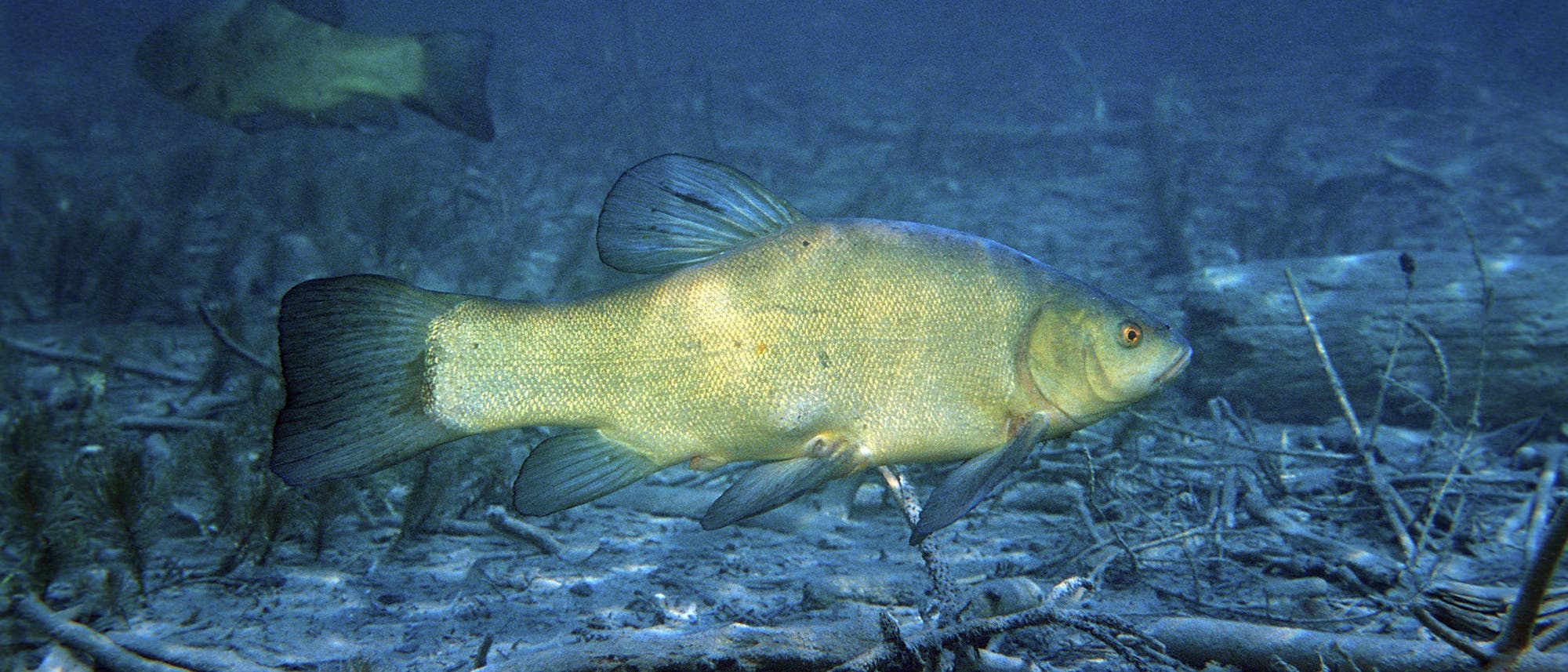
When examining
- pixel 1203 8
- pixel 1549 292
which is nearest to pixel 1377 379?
pixel 1549 292

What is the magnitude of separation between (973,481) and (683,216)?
114 centimetres

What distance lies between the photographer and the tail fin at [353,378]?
5.94 ft

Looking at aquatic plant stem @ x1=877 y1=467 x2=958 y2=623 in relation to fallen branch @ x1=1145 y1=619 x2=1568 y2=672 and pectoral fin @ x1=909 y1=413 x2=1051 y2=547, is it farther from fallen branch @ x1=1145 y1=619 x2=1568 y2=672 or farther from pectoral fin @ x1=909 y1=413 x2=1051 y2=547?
fallen branch @ x1=1145 y1=619 x2=1568 y2=672

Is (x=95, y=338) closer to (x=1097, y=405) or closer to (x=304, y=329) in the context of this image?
(x=304, y=329)

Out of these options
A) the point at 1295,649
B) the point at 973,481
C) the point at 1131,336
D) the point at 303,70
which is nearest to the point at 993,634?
the point at 973,481

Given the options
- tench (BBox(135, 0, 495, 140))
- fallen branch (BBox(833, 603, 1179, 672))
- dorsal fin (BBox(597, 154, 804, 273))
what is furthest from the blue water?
dorsal fin (BBox(597, 154, 804, 273))

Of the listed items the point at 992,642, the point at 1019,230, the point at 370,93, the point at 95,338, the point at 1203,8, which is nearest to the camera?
the point at 992,642

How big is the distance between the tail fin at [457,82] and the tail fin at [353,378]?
5613 mm

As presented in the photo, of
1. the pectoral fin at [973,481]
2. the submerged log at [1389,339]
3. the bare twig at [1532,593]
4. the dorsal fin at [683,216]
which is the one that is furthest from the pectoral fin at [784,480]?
the submerged log at [1389,339]

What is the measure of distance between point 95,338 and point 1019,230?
1179 centimetres

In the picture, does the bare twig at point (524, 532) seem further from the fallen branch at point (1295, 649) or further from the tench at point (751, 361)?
the fallen branch at point (1295, 649)

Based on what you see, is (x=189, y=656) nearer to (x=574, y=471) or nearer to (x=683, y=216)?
(x=574, y=471)

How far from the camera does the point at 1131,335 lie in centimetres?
202

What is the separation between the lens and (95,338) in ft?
21.4
